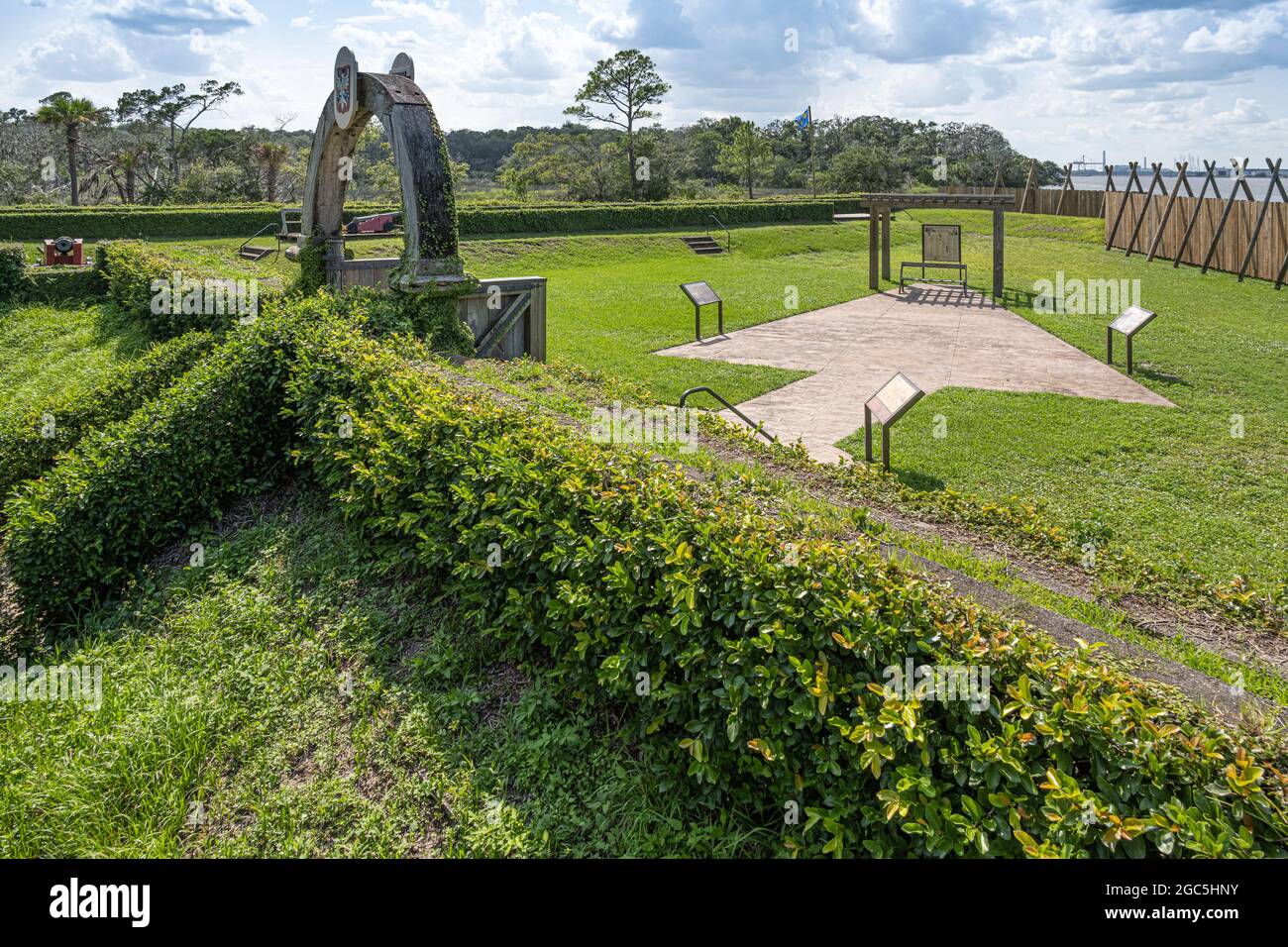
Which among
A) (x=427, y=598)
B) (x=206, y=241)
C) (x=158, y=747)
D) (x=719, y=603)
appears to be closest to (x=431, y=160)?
(x=427, y=598)

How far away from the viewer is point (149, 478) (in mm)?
6273

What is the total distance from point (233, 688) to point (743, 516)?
2879mm

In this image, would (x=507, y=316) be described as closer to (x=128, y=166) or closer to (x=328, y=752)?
(x=328, y=752)

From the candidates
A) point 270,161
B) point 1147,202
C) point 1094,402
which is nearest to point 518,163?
point 270,161

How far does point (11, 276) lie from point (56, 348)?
538cm

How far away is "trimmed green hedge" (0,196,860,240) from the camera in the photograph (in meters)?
26.5

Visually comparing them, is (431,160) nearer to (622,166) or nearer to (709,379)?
(709,379)

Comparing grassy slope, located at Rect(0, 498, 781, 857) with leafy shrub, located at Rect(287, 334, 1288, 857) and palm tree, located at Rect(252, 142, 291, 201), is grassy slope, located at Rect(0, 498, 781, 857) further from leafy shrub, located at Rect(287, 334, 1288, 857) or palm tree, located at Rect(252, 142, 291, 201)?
palm tree, located at Rect(252, 142, 291, 201)

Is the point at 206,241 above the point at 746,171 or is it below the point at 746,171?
below

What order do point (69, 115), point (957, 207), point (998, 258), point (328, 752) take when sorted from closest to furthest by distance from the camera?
point (328, 752) < point (998, 258) < point (957, 207) < point (69, 115)

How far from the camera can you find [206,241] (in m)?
25.3

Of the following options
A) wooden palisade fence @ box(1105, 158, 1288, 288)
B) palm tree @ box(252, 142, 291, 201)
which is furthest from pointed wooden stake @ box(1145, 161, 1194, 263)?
palm tree @ box(252, 142, 291, 201)

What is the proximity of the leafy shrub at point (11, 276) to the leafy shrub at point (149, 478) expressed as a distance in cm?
1372

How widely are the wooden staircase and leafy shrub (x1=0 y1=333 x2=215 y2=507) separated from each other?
857 inches
